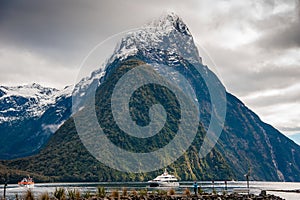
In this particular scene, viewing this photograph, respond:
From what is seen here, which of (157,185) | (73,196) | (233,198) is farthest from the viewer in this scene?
(157,185)

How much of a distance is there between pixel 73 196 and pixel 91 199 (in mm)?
5484

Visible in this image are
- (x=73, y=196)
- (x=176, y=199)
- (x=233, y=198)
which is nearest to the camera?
(x=73, y=196)

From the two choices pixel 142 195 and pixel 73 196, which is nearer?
pixel 73 196

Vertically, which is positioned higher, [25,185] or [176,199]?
[25,185]

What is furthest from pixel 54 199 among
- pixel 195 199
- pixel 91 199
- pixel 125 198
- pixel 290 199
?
pixel 290 199

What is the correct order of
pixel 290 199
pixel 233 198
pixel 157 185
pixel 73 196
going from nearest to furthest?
pixel 73 196 < pixel 233 198 < pixel 290 199 < pixel 157 185

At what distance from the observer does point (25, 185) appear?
19862cm

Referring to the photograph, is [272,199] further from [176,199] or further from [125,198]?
[125,198]

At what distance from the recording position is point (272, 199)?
8125 cm

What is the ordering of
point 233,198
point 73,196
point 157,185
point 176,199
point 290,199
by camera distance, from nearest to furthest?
point 73,196 → point 176,199 → point 233,198 → point 290,199 → point 157,185

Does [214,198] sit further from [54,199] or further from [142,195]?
[54,199]

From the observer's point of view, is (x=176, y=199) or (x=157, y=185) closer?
(x=176, y=199)

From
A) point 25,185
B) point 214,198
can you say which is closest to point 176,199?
point 214,198

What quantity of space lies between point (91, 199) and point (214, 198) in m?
23.8
